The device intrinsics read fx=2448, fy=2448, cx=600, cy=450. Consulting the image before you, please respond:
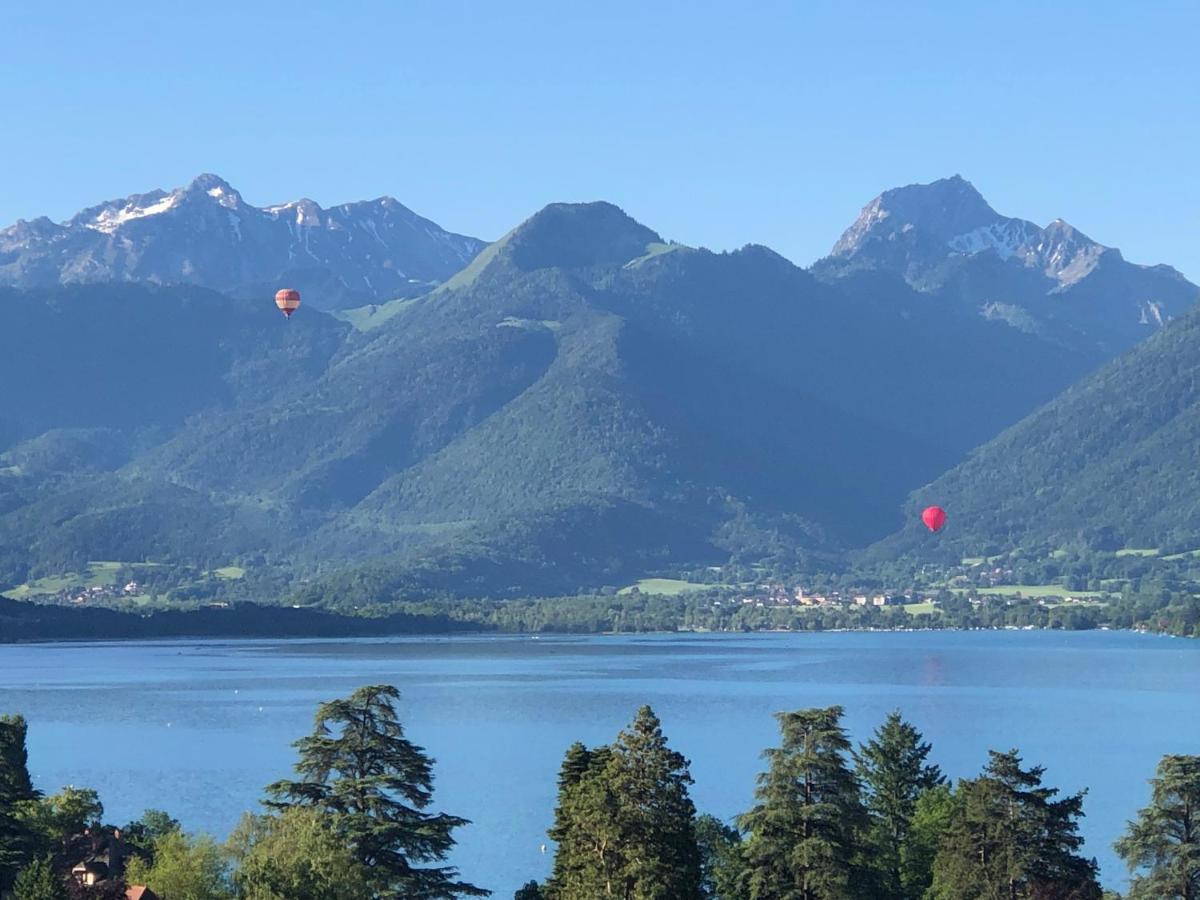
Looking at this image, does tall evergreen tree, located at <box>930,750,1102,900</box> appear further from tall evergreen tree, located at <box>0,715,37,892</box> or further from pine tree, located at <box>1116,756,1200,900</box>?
tall evergreen tree, located at <box>0,715,37,892</box>

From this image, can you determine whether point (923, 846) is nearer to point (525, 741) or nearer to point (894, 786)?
point (894, 786)

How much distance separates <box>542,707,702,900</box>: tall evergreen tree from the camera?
5844 cm

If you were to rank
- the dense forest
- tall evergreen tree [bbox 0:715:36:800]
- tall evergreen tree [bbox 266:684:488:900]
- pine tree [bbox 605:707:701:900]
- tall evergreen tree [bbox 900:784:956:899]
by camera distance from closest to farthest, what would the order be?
pine tree [bbox 605:707:701:900] < the dense forest < tall evergreen tree [bbox 266:684:488:900] < tall evergreen tree [bbox 900:784:956:899] < tall evergreen tree [bbox 0:715:36:800]

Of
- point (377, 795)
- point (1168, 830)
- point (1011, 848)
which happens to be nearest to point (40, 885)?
point (377, 795)

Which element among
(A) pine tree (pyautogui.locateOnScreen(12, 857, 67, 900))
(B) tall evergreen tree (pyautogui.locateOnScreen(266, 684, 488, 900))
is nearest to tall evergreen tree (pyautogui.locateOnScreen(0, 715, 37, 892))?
(A) pine tree (pyautogui.locateOnScreen(12, 857, 67, 900))

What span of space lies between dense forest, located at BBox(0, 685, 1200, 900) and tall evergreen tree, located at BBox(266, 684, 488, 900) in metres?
0.05

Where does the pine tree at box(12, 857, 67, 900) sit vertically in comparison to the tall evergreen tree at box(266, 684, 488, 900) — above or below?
below

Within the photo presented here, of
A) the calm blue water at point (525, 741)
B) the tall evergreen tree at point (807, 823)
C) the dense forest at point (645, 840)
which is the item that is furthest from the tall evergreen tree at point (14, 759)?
the tall evergreen tree at point (807, 823)

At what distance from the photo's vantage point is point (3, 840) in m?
68.9

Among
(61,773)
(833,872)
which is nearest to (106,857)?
(833,872)

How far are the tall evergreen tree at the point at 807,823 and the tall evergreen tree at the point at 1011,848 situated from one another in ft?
9.65

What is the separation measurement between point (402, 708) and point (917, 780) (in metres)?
100

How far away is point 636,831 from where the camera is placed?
58906 mm

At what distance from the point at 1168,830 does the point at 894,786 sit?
51.0ft
